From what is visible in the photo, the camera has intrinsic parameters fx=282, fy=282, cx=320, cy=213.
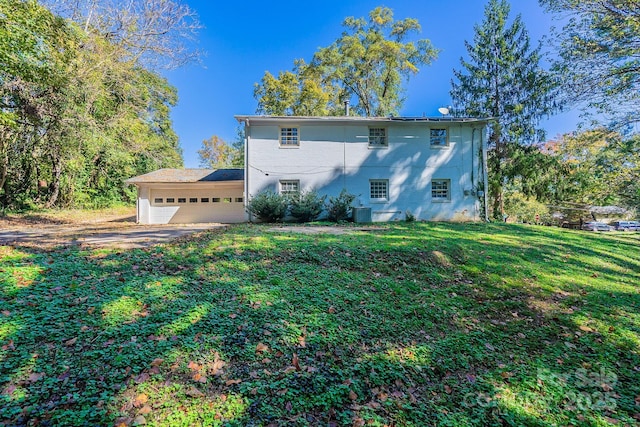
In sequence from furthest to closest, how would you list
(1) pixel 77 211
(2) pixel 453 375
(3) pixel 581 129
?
(1) pixel 77 211
(3) pixel 581 129
(2) pixel 453 375

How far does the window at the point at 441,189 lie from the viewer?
14.2 m

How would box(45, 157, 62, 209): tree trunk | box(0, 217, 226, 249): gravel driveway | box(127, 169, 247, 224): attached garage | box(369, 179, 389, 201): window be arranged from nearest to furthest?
box(0, 217, 226, 249): gravel driveway
box(369, 179, 389, 201): window
box(127, 169, 247, 224): attached garage
box(45, 157, 62, 209): tree trunk

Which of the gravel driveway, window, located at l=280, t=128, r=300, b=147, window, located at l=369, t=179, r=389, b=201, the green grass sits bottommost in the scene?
the green grass

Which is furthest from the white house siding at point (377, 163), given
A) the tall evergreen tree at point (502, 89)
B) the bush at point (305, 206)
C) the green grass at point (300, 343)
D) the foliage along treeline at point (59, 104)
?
the green grass at point (300, 343)

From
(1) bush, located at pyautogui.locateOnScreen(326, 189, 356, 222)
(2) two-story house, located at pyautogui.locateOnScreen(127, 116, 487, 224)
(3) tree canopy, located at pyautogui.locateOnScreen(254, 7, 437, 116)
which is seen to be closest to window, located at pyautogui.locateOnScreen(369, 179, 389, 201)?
(2) two-story house, located at pyautogui.locateOnScreen(127, 116, 487, 224)

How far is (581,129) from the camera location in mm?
12367

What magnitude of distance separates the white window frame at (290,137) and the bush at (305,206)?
253 centimetres

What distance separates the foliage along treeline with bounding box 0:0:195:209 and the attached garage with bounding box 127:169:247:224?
3584mm

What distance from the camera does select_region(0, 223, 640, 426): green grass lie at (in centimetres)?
229

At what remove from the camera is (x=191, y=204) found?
14.8 m

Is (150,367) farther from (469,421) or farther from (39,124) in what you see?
(39,124)

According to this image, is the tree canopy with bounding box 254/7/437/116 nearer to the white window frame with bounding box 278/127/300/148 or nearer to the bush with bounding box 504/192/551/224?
the white window frame with bounding box 278/127/300/148

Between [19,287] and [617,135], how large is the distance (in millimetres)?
17836

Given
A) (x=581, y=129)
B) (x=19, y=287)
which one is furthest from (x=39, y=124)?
(x=581, y=129)
